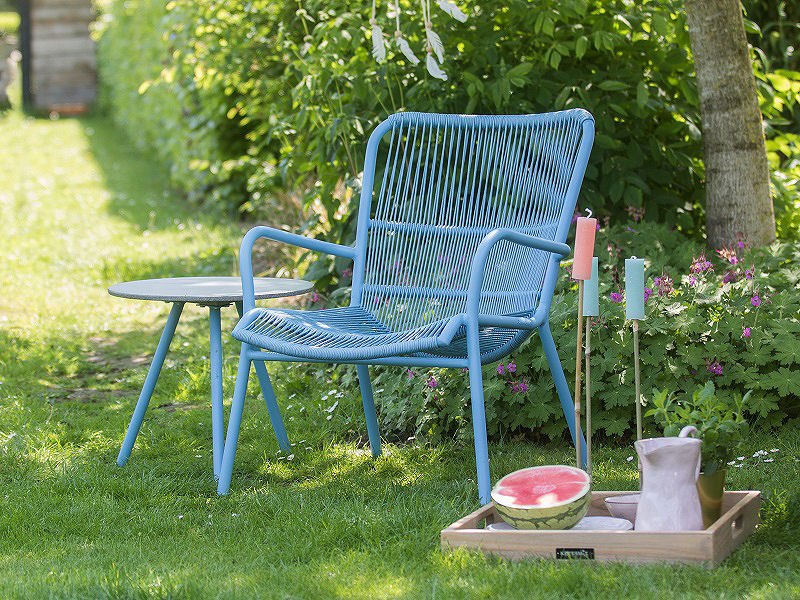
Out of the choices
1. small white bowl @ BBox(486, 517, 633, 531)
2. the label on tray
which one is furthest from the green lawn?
small white bowl @ BBox(486, 517, 633, 531)

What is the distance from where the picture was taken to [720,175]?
3689 millimetres

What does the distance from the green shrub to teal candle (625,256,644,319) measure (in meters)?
0.76

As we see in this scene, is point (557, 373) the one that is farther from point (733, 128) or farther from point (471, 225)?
point (733, 128)

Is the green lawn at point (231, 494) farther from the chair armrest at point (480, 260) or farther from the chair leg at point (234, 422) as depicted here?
the chair armrest at point (480, 260)

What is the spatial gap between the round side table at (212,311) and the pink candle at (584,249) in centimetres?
87

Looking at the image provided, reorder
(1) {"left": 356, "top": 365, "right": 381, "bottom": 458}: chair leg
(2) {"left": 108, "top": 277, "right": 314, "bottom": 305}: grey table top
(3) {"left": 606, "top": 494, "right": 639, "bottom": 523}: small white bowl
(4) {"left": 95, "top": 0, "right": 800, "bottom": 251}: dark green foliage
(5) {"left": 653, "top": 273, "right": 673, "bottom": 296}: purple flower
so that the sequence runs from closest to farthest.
A: (3) {"left": 606, "top": 494, "right": 639, "bottom": 523}: small white bowl → (2) {"left": 108, "top": 277, "right": 314, "bottom": 305}: grey table top → (1) {"left": 356, "top": 365, "right": 381, "bottom": 458}: chair leg → (5) {"left": 653, "top": 273, "right": 673, "bottom": 296}: purple flower → (4) {"left": 95, "top": 0, "right": 800, "bottom": 251}: dark green foliage

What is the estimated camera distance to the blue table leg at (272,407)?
10.0 feet

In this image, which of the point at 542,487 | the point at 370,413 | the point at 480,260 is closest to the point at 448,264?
the point at 370,413

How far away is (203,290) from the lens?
9.46 ft

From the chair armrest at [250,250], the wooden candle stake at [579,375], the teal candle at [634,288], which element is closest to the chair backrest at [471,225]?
the chair armrest at [250,250]

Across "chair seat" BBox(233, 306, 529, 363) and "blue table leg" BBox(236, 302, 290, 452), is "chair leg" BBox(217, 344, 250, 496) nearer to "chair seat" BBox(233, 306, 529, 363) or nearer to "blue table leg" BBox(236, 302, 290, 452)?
"chair seat" BBox(233, 306, 529, 363)

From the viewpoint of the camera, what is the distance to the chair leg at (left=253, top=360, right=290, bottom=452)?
120 inches

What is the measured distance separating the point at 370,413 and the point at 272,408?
0.29 metres

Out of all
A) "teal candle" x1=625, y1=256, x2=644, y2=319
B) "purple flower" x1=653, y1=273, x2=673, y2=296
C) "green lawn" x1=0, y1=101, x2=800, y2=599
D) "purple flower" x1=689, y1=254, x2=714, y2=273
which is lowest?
"green lawn" x1=0, y1=101, x2=800, y2=599
